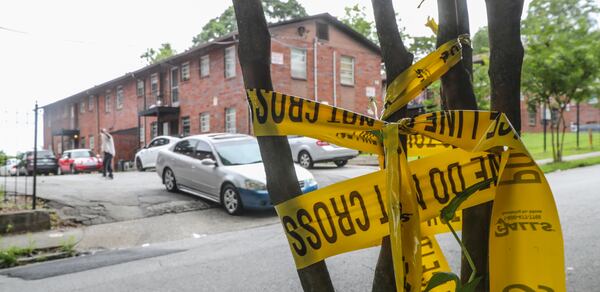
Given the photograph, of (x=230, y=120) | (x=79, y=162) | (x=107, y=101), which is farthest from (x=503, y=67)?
(x=107, y=101)

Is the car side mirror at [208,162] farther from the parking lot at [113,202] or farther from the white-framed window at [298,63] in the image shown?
the white-framed window at [298,63]

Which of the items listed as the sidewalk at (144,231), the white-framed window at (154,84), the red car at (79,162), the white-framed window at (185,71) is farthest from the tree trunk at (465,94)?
the white-framed window at (154,84)

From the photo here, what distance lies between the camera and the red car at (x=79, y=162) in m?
25.4

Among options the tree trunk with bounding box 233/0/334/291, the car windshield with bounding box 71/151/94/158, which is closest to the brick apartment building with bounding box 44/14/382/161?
the car windshield with bounding box 71/151/94/158

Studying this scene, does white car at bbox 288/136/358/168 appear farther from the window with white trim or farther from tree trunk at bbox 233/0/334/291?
the window with white trim

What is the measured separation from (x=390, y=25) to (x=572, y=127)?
49.5m

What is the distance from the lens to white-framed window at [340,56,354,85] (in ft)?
82.2

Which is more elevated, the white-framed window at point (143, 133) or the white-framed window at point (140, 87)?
the white-framed window at point (140, 87)

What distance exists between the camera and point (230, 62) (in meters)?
23.2

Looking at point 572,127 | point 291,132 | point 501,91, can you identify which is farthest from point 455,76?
point 572,127

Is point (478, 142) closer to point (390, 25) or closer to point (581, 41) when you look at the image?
point (390, 25)

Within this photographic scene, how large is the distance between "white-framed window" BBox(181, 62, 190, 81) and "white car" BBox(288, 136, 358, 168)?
12601mm

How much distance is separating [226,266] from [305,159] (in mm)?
10849

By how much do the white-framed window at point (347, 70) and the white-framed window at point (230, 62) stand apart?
5.95m
